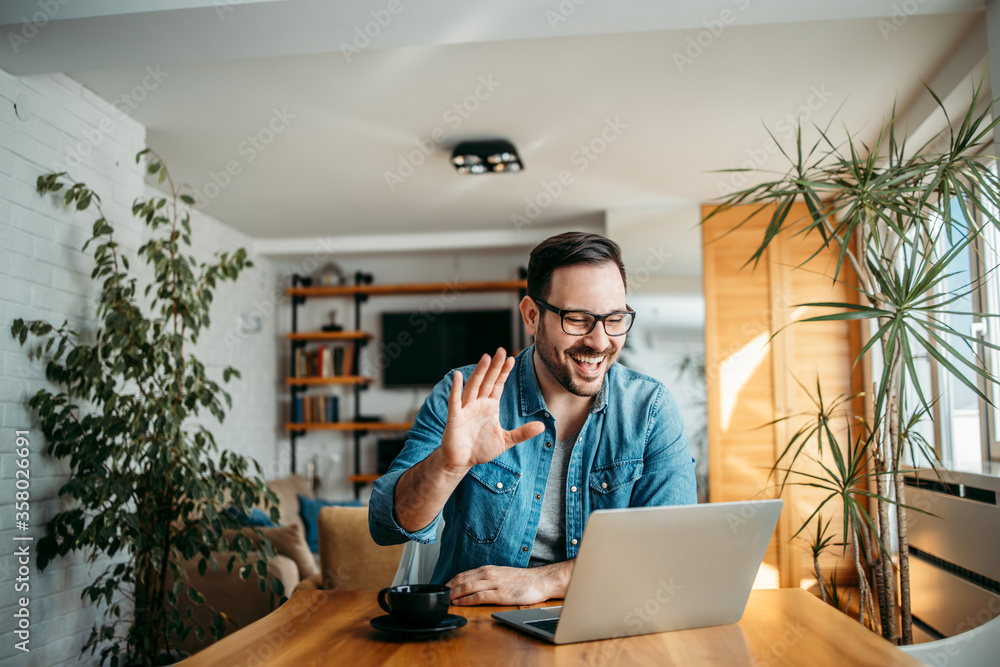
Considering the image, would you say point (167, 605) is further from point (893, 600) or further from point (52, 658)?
point (893, 600)

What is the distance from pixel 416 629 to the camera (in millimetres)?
1064

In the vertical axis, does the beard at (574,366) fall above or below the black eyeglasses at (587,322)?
below

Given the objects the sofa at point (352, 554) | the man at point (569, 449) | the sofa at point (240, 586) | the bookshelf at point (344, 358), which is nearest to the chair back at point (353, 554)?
the sofa at point (352, 554)

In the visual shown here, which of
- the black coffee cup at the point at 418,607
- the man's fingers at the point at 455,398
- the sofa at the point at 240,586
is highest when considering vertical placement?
the man's fingers at the point at 455,398

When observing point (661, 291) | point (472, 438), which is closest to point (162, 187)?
point (661, 291)

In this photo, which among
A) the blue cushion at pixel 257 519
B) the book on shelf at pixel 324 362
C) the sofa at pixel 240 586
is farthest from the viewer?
the book on shelf at pixel 324 362

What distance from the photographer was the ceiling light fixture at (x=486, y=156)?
398 centimetres

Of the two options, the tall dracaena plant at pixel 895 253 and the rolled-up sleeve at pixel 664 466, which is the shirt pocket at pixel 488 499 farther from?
the tall dracaena plant at pixel 895 253

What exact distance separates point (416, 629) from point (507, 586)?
10.6 inches

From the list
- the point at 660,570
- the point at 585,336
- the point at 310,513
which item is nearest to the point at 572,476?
the point at 585,336

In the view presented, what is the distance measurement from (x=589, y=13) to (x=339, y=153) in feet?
7.06

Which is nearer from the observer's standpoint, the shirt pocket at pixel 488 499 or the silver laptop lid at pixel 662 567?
the silver laptop lid at pixel 662 567

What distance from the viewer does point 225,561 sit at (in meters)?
3.24

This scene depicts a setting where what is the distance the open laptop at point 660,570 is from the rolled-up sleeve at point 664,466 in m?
0.38
